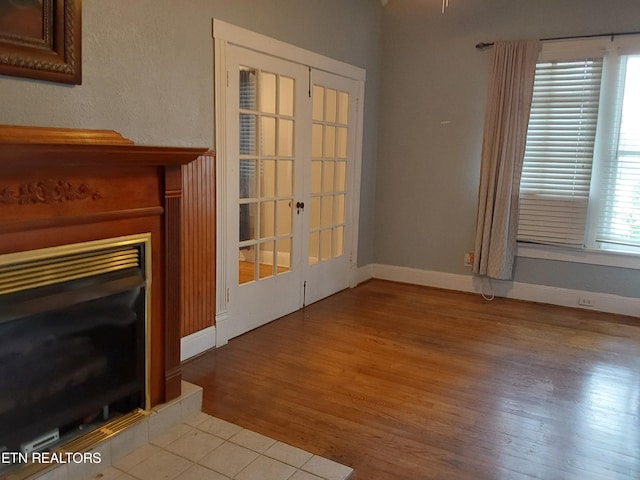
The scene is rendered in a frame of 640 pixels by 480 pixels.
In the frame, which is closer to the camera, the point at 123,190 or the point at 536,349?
the point at 123,190

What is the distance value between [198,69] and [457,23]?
288cm


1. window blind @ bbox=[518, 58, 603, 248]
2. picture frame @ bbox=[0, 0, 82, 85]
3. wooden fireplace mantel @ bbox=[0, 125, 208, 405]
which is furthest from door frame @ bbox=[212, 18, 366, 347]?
window blind @ bbox=[518, 58, 603, 248]

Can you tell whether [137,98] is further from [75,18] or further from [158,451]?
[158,451]

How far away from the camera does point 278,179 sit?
3.83 m

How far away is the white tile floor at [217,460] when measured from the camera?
6.73 feet

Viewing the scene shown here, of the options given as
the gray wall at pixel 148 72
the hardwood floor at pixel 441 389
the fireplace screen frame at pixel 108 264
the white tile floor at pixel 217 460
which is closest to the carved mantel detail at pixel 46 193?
the fireplace screen frame at pixel 108 264

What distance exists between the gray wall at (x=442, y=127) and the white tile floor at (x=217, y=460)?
3279 millimetres

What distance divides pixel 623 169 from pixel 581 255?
80cm

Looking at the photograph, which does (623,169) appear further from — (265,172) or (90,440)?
(90,440)

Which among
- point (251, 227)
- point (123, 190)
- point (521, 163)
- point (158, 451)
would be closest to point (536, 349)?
point (521, 163)

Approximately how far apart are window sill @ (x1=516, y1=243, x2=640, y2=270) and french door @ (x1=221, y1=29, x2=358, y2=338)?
1.67m

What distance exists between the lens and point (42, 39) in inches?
85.1

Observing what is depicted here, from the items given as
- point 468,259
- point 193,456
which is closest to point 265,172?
point 193,456

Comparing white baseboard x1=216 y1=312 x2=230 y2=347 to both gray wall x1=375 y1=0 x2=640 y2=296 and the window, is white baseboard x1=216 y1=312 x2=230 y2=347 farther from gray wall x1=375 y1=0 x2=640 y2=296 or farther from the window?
the window
